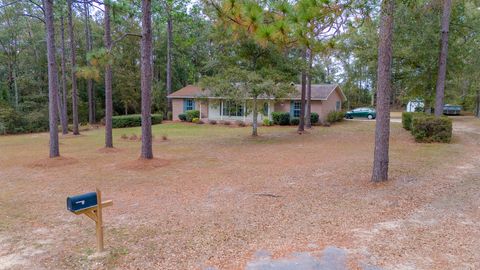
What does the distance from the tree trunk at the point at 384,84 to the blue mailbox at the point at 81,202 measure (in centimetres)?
555

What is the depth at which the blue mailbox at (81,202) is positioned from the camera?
375 centimetres

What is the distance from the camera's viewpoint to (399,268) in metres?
3.61

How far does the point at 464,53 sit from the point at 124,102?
2621cm

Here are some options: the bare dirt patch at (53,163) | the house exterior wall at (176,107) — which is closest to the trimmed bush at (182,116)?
the house exterior wall at (176,107)

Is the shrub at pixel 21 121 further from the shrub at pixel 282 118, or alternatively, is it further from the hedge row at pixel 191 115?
the shrub at pixel 282 118

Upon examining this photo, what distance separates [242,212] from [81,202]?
8.76 ft

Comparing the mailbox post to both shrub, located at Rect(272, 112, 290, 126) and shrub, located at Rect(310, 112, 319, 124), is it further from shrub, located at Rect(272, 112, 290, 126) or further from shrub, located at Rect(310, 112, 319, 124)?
shrub, located at Rect(310, 112, 319, 124)

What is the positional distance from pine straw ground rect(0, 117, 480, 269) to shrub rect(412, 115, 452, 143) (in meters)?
2.23

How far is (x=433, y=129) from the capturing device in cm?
1319

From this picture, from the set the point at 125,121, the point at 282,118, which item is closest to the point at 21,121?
the point at 125,121

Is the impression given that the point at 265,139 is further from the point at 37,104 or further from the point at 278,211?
the point at 37,104

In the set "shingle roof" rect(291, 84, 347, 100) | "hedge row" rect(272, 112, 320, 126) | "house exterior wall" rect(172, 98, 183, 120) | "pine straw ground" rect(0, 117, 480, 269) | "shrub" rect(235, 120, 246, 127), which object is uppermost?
"shingle roof" rect(291, 84, 347, 100)

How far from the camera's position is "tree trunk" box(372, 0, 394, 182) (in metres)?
6.62

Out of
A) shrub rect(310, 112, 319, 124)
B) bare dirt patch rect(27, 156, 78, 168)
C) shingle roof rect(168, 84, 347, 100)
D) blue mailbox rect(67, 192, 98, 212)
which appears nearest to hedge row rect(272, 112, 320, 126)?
shrub rect(310, 112, 319, 124)
